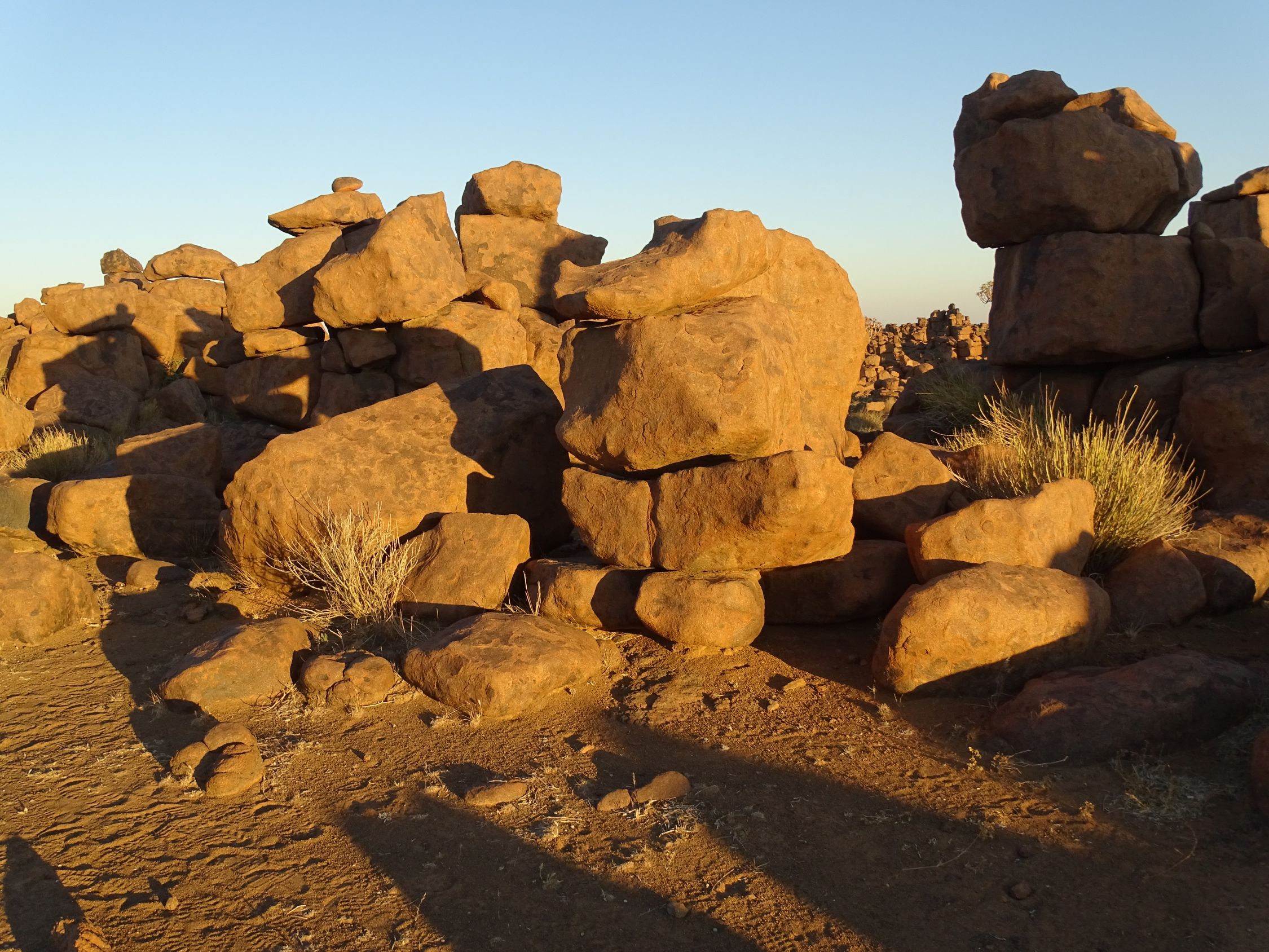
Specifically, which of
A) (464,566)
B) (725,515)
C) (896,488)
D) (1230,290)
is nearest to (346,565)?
(464,566)

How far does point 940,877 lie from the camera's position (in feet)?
10.9

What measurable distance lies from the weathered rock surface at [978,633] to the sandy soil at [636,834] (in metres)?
0.18

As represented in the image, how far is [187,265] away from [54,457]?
9.60 m

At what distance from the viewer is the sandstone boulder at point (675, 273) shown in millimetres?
5328

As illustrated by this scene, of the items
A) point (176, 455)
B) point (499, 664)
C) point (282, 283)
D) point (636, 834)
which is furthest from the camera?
point (282, 283)

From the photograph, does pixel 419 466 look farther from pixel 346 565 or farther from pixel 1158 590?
pixel 1158 590

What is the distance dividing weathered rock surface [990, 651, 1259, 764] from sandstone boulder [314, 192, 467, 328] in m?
7.32

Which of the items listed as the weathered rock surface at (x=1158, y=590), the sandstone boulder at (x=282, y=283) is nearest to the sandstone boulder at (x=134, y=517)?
the sandstone boulder at (x=282, y=283)

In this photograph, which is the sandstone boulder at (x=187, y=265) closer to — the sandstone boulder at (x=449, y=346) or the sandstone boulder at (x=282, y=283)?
the sandstone boulder at (x=282, y=283)

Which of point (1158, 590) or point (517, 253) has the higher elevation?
point (517, 253)

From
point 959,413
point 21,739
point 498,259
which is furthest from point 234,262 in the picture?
point 21,739

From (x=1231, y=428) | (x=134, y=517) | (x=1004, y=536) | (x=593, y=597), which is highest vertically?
(x=134, y=517)

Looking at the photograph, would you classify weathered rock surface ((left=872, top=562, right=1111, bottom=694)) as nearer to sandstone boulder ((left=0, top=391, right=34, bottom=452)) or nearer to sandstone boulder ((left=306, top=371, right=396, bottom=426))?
sandstone boulder ((left=306, top=371, right=396, bottom=426))

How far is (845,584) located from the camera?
217 inches
